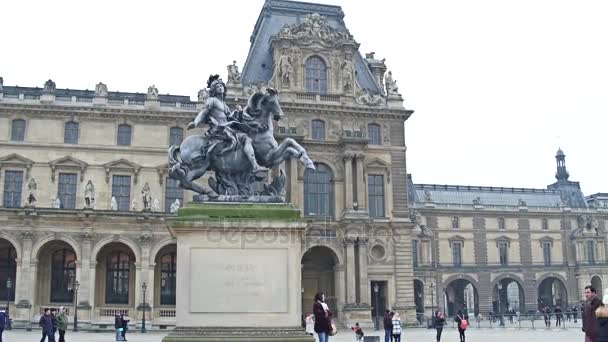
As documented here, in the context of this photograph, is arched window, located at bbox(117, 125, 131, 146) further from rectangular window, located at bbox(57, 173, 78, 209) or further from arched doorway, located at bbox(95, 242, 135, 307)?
arched doorway, located at bbox(95, 242, 135, 307)

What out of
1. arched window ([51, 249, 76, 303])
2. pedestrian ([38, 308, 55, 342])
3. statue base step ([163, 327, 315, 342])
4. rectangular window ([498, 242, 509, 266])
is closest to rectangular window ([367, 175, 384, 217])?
arched window ([51, 249, 76, 303])

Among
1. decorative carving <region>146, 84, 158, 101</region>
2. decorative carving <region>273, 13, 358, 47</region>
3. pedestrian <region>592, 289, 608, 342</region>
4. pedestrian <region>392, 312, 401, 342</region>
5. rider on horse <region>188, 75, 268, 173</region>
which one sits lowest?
pedestrian <region>392, 312, 401, 342</region>

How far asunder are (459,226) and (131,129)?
165 feet

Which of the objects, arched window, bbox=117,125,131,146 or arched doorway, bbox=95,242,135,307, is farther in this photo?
arched window, bbox=117,125,131,146

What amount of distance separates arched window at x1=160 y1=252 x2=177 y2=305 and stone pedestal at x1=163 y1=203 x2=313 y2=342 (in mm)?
35236

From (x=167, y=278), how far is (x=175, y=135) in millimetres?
10104

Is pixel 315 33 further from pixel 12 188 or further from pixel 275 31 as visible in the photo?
pixel 12 188

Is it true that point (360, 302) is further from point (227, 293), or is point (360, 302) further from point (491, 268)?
point (491, 268)

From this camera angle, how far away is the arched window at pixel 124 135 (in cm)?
4828

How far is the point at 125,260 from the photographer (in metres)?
47.3

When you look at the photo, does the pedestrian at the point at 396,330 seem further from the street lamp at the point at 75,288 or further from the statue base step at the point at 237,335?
the street lamp at the point at 75,288

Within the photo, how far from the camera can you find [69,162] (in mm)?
47094

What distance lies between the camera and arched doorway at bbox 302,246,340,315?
48312mm

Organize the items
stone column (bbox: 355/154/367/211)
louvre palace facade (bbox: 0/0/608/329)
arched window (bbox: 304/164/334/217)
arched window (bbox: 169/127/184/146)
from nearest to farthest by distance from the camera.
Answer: louvre palace facade (bbox: 0/0/608/329)
stone column (bbox: 355/154/367/211)
arched window (bbox: 304/164/334/217)
arched window (bbox: 169/127/184/146)
